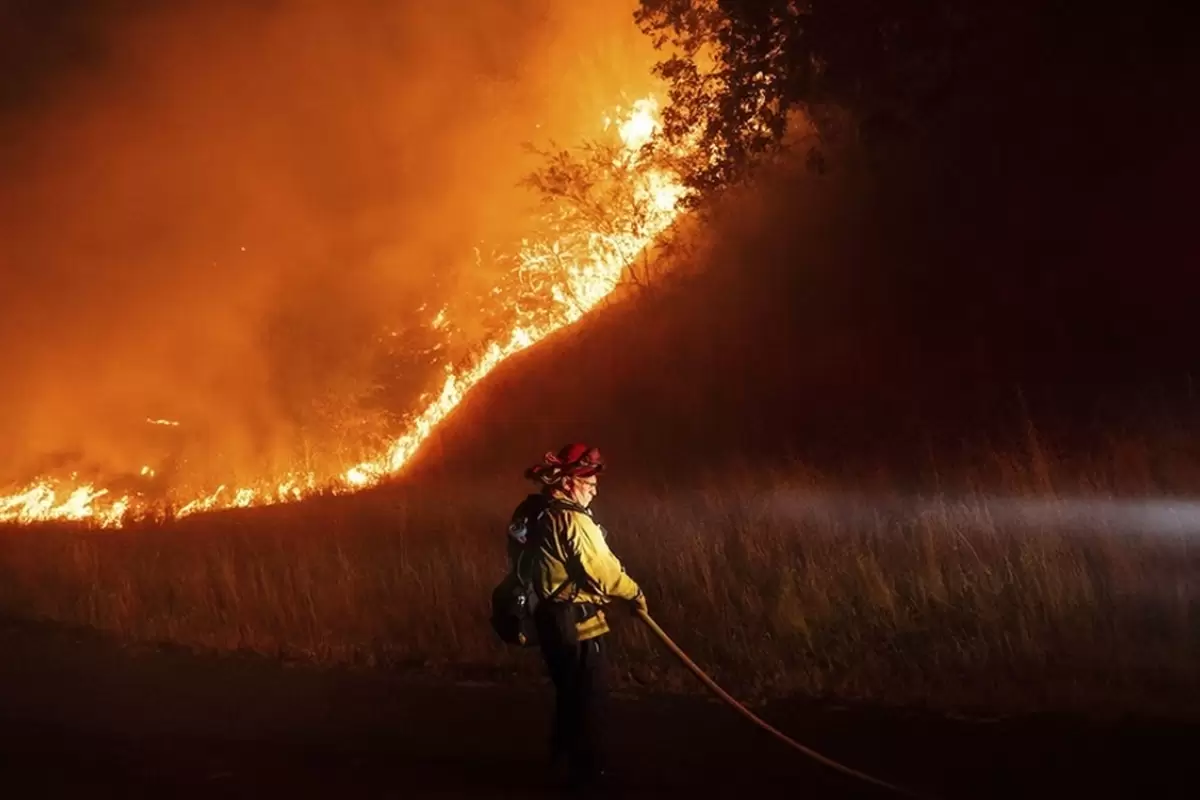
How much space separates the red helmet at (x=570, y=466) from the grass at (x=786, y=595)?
101 inches

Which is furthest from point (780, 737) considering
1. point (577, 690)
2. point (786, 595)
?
point (786, 595)

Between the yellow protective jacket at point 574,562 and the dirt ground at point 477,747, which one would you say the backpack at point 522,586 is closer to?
the yellow protective jacket at point 574,562

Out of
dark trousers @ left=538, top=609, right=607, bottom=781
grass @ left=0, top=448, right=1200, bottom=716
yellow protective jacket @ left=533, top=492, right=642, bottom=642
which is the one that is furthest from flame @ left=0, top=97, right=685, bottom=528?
yellow protective jacket @ left=533, top=492, right=642, bottom=642

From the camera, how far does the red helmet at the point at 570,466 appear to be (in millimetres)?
4707

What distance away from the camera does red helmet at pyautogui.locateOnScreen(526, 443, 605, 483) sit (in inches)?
185

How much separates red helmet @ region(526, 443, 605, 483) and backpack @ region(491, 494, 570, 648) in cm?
10

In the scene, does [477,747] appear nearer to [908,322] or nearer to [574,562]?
[574,562]

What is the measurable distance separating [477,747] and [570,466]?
195 centimetres

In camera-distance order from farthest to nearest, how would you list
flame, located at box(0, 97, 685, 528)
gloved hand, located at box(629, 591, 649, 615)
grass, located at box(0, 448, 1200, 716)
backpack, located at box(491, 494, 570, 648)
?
flame, located at box(0, 97, 685, 528) → grass, located at box(0, 448, 1200, 716) → gloved hand, located at box(629, 591, 649, 615) → backpack, located at box(491, 494, 570, 648)

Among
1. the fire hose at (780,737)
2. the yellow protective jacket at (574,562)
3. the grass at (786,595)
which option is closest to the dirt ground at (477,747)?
the fire hose at (780,737)

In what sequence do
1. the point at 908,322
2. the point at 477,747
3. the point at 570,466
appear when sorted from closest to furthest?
the point at 570,466, the point at 477,747, the point at 908,322

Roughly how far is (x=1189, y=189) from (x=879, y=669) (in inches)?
416

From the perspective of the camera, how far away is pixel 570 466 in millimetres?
4707

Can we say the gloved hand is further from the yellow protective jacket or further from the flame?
the flame
